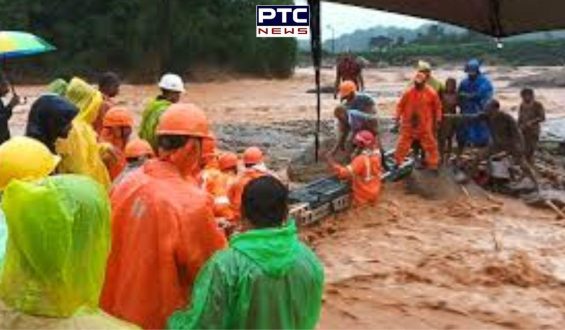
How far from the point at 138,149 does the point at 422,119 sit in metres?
6.15

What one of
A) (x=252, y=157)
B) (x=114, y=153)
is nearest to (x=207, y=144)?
(x=114, y=153)

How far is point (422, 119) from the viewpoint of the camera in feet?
39.2

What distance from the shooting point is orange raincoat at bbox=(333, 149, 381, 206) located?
1061 centimetres

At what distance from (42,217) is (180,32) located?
37.1 meters

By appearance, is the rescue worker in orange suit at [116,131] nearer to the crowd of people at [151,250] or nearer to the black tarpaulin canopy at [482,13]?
the black tarpaulin canopy at [482,13]

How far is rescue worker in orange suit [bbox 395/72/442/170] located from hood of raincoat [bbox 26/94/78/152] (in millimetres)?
7895

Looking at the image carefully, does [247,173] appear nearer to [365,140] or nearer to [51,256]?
[365,140]

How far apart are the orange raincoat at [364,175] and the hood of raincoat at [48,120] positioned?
636cm

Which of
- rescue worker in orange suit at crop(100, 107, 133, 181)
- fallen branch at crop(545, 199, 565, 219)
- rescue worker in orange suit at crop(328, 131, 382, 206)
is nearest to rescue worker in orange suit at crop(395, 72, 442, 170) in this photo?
rescue worker in orange suit at crop(328, 131, 382, 206)

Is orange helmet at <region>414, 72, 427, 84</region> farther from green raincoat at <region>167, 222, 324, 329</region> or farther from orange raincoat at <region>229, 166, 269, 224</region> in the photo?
green raincoat at <region>167, 222, 324, 329</region>

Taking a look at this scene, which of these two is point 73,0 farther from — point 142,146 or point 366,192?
point 142,146

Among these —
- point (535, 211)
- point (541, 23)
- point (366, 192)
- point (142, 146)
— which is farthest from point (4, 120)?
point (535, 211)

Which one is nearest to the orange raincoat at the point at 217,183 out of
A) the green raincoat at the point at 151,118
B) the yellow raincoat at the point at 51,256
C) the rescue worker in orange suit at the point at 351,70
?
the green raincoat at the point at 151,118

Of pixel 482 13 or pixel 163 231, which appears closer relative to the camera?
pixel 163 231
